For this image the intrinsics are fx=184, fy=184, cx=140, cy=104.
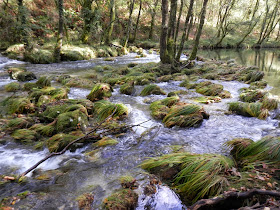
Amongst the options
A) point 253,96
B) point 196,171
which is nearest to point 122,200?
point 196,171

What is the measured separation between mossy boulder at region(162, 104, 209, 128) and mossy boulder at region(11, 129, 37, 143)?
387 cm

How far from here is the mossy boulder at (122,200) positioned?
9.21ft

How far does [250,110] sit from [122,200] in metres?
5.93

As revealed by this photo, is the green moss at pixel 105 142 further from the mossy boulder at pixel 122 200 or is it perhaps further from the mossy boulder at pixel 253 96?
the mossy boulder at pixel 253 96

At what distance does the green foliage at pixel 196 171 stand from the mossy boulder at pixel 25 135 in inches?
121

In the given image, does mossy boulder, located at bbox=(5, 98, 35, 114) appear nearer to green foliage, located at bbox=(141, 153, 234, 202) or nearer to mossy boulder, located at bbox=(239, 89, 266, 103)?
green foliage, located at bbox=(141, 153, 234, 202)

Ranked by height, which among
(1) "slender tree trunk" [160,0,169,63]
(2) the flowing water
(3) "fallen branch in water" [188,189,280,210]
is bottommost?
(2) the flowing water

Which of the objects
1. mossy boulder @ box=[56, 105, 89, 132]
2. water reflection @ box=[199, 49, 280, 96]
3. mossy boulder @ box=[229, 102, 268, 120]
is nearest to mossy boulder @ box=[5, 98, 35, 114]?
mossy boulder @ box=[56, 105, 89, 132]

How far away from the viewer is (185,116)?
6.05m

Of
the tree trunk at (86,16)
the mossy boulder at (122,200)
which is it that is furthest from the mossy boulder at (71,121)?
the tree trunk at (86,16)

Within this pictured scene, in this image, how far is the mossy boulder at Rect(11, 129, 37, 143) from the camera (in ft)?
15.7

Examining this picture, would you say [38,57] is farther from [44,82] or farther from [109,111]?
[109,111]

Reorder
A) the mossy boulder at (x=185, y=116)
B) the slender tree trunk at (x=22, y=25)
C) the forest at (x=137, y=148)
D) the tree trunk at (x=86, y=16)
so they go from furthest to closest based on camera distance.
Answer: the tree trunk at (x=86, y=16), the slender tree trunk at (x=22, y=25), the mossy boulder at (x=185, y=116), the forest at (x=137, y=148)

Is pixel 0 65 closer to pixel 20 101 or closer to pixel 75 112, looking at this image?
pixel 20 101
